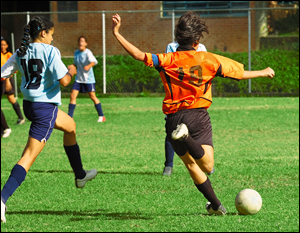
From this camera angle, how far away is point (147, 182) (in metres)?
5.88

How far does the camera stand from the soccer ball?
4398 mm

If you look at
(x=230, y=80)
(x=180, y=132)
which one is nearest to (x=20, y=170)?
(x=180, y=132)

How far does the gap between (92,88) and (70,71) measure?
22.0 ft

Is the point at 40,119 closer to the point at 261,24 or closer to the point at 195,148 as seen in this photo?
the point at 195,148

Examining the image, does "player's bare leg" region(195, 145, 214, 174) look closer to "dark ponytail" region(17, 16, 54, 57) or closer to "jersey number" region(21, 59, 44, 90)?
"jersey number" region(21, 59, 44, 90)

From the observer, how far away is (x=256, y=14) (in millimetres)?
19625

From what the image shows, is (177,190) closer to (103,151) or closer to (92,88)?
(103,151)

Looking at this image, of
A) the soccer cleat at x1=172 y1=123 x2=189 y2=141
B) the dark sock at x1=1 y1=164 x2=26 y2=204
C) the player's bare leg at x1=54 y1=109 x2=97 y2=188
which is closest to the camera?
the soccer cleat at x1=172 y1=123 x2=189 y2=141

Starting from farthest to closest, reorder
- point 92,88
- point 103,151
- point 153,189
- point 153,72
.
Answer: point 153,72 → point 92,88 → point 103,151 → point 153,189

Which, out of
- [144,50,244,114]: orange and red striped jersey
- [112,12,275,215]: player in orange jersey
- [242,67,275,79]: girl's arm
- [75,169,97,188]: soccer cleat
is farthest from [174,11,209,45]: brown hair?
[75,169,97,188]: soccer cleat

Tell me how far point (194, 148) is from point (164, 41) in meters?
15.9

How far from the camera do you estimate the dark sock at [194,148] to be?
13.7ft

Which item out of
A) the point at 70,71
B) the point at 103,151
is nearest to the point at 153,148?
the point at 103,151

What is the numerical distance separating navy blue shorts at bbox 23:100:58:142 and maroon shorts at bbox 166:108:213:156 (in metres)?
1.22
